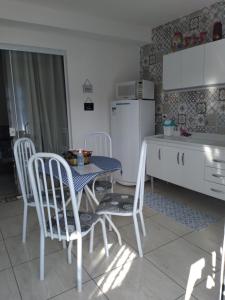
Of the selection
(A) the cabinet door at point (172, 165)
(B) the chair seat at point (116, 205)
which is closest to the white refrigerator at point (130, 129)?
(A) the cabinet door at point (172, 165)

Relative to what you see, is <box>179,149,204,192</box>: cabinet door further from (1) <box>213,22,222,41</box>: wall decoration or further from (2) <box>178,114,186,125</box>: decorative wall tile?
(1) <box>213,22,222,41</box>: wall decoration

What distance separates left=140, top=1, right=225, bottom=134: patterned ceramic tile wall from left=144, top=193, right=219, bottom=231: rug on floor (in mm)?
1073

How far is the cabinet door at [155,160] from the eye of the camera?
3.24 metres

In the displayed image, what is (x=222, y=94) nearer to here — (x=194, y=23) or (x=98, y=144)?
(x=194, y=23)

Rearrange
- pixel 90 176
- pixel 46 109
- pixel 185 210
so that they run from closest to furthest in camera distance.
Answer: pixel 90 176 → pixel 185 210 → pixel 46 109

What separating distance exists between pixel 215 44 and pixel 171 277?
244 cm

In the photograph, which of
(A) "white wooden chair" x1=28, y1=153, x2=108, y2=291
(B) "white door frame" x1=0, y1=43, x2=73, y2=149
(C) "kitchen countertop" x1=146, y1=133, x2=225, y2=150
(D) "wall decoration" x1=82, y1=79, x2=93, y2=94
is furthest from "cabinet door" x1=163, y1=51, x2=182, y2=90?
(A) "white wooden chair" x1=28, y1=153, x2=108, y2=291

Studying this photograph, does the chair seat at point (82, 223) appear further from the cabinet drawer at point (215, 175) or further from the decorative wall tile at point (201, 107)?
the decorative wall tile at point (201, 107)

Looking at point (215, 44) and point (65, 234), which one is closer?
point (65, 234)

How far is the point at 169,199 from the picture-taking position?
3.20 meters

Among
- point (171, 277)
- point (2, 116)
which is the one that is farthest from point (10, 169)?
point (171, 277)

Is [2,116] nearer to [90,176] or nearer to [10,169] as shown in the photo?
[10,169]

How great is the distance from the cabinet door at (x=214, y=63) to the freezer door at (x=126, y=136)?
3.44 feet

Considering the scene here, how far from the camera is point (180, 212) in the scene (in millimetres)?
2807
